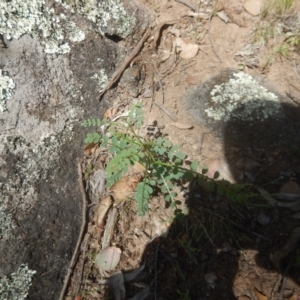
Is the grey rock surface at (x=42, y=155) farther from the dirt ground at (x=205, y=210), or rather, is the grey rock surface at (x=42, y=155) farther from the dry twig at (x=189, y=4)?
the dry twig at (x=189, y=4)

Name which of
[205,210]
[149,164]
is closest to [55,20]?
[149,164]

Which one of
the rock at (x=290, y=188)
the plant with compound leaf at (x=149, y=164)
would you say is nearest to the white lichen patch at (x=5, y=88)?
the plant with compound leaf at (x=149, y=164)

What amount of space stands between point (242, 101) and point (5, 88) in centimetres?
147

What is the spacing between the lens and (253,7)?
2430 mm

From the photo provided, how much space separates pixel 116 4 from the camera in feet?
7.07

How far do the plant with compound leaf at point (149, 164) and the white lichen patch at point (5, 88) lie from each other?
0.43m

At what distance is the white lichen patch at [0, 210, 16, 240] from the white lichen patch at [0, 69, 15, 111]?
0.56 meters

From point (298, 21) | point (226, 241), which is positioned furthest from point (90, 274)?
point (298, 21)

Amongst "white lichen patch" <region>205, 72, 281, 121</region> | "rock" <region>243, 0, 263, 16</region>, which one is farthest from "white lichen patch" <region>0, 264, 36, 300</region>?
"rock" <region>243, 0, 263, 16</region>

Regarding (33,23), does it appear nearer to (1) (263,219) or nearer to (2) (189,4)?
(2) (189,4)

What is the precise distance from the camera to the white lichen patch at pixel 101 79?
2091 millimetres

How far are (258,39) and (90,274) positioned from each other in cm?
195

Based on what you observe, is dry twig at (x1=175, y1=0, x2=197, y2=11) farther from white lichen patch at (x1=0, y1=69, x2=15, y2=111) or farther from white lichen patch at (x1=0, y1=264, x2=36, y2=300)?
white lichen patch at (x1=0, y1=264, x2=36, y2=300)

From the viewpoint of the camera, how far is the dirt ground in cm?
175
